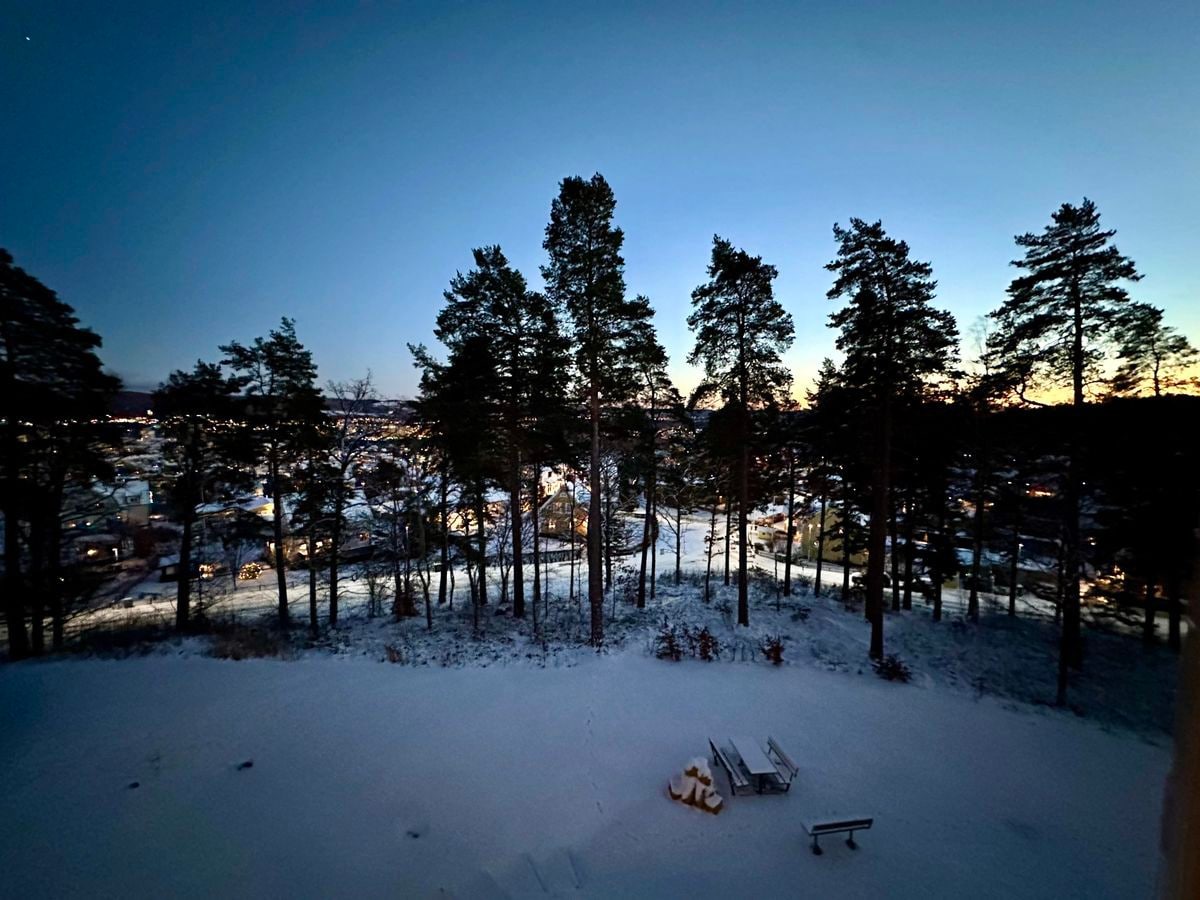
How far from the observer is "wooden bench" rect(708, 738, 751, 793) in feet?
28.2

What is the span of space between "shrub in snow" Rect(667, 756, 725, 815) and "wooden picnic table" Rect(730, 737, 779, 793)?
2.58 ft

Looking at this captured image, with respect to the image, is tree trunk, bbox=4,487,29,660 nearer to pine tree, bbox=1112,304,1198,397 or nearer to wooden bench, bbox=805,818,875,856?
wooden bench, bbox=805,818,875,856

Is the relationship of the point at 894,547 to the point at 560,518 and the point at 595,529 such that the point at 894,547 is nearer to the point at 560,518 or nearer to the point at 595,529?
the point at 595,529

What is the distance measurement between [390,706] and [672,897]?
7.65 m

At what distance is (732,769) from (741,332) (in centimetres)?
1281

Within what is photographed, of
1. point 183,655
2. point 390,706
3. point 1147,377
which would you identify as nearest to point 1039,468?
point 1147,377

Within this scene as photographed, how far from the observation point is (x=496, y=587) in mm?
28891

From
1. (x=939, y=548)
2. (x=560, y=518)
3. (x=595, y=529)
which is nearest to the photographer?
(x=595, y=529)

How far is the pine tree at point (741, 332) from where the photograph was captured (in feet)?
52.1

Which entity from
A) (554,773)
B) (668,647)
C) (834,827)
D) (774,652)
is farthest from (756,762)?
(774,652)

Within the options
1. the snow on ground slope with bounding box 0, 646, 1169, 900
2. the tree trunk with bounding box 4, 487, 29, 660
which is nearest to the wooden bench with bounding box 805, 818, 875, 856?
the snow on ground slope with bounding box 0, 646, 1169, 900

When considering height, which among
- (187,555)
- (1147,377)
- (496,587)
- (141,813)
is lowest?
(496,587)

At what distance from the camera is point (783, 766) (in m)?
9.10

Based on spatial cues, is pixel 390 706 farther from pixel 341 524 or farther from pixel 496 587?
pixel 496 587
